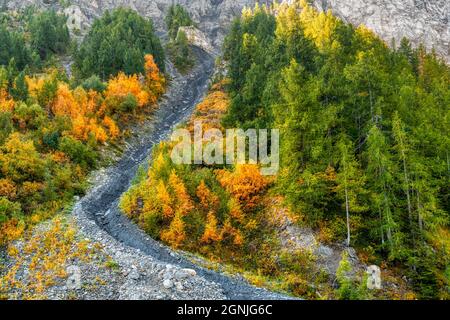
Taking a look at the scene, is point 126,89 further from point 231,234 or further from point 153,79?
point 231,234

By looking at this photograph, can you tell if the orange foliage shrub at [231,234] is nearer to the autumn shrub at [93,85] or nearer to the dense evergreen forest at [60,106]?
the dense evergreen forest at [60,106]

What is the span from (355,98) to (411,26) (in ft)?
218

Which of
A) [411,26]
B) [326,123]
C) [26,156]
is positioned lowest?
[26,156]

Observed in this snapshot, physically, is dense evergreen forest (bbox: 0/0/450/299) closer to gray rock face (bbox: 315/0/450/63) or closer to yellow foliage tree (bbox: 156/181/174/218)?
yellow foliage tree (bbox: 156/181/174/218)

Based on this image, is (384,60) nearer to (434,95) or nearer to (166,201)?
(434,95)

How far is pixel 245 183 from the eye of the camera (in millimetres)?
32250

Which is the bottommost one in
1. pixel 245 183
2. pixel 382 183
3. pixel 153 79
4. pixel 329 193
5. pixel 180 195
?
pixel 180 195

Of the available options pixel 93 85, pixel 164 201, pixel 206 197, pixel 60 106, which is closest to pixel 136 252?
pixel 164 201

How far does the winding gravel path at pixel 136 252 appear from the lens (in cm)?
1959

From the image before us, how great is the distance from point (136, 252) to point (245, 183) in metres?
11.3

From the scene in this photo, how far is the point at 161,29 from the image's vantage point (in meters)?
119

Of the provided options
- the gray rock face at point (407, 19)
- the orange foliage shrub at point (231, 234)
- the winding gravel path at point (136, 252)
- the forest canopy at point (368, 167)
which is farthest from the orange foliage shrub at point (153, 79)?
the gray rock face at point (407, 19)

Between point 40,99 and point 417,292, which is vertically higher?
point 40,99
